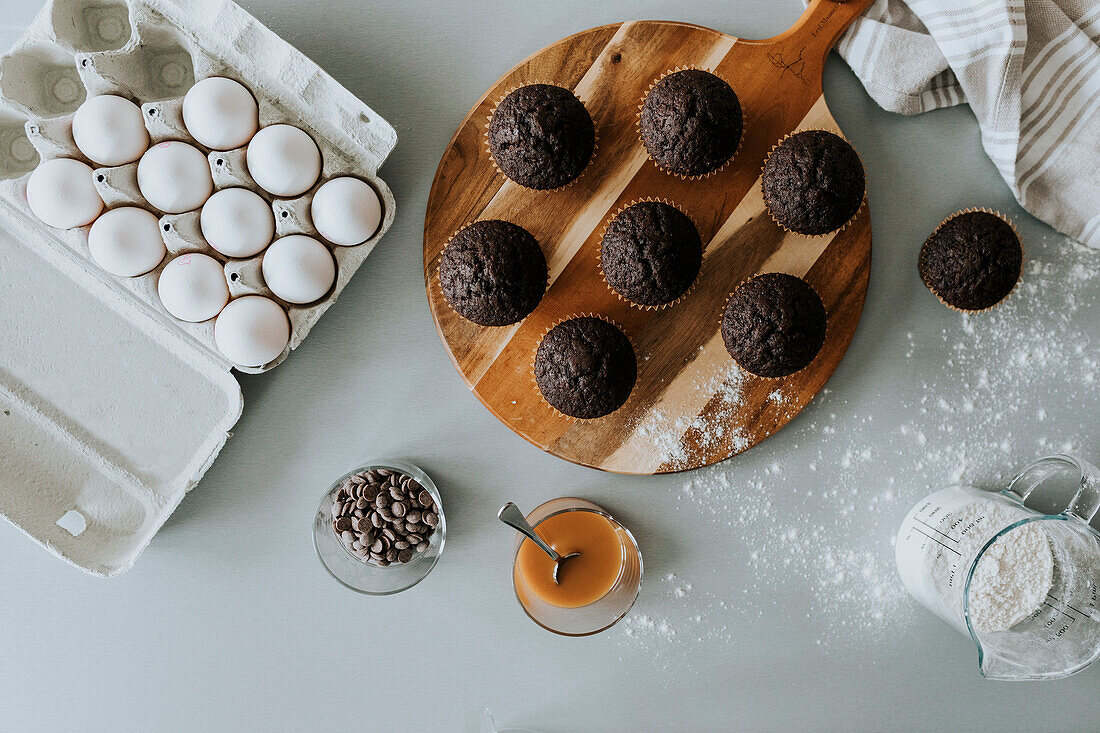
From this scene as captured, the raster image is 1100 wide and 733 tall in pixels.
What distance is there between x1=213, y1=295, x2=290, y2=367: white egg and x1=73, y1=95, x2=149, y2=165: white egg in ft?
1.57

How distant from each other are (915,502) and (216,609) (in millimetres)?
2223

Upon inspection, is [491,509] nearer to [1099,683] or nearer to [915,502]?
[915,502]

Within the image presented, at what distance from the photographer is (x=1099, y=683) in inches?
84.0

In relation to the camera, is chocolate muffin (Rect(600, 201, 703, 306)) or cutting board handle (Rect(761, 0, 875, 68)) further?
cutting board handle (Rect(761, 0, 875, 68))

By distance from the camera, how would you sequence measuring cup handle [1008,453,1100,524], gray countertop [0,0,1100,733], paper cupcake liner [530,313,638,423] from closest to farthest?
measuring cup handle [1008,453,1100,524], paper cupcake liner [530,313,638,423], gray countertop [0,0,1100,733]

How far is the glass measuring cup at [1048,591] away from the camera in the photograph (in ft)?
5.94

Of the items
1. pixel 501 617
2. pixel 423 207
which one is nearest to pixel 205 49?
pixel 423 207

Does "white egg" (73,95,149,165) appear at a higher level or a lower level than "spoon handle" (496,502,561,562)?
higher

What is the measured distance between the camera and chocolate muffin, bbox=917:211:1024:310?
1.93m

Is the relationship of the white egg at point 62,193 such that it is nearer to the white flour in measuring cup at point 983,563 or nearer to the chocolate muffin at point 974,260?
the chocolate muffin at point 974,260

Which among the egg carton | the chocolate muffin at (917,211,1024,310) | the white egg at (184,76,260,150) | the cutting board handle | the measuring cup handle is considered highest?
the cutting board handle

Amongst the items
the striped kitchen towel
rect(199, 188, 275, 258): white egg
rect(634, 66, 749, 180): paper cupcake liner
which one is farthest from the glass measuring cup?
rect(199, 188, 275, 258): white egg

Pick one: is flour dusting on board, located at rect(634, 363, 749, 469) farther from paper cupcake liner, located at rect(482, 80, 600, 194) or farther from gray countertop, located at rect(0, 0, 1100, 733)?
paper cupcake liner, located at rect(482, 80, 600, 194)

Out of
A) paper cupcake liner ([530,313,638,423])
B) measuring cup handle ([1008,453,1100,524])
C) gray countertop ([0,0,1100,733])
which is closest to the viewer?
measuring cup handle ([1008,453,1100,524])
